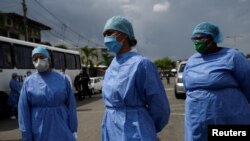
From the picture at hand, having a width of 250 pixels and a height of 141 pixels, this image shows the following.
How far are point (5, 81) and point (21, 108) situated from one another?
12.9 m

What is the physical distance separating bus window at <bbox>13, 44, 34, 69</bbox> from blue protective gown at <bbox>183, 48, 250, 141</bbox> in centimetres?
1500

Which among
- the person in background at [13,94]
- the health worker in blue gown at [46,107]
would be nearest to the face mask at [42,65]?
the health worker in blue gown at [46,107]

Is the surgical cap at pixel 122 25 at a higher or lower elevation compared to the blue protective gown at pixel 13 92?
higher

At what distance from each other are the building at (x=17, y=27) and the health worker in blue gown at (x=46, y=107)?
3070cm

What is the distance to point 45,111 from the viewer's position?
5.27 meters

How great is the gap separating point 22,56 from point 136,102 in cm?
1671

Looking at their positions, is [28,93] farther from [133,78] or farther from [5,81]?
[5,81]

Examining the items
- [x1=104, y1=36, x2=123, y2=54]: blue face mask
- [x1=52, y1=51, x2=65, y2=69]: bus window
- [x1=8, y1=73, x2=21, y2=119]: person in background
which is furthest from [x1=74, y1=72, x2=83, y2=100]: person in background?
[x1=104, y1=36, x2=123, y2=54]: blue face mask

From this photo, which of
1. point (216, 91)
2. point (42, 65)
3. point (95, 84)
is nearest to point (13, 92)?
point (42, 65)

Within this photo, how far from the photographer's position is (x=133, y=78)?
363cm

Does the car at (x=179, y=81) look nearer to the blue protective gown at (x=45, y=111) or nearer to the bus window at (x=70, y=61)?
the bus window at (x=70, y=61)

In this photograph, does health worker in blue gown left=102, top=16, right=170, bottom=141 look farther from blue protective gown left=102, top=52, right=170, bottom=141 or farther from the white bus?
the white bus

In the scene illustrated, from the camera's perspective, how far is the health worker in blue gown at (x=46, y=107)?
17.1 feet

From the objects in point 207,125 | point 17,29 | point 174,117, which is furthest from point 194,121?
point 17,29
